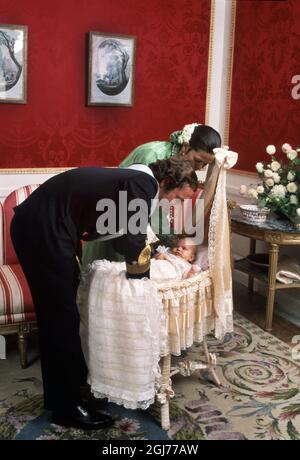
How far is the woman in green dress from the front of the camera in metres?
2.87

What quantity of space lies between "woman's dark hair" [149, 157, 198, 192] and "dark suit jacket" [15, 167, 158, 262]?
0.43ft

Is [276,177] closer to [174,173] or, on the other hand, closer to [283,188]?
[283,188]

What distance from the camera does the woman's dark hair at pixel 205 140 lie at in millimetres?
2854

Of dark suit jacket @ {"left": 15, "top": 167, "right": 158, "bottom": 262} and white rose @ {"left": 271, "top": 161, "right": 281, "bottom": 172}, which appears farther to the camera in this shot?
white rose @ {"left": 271, "top": 161, "right": 281, "bottom": 172}

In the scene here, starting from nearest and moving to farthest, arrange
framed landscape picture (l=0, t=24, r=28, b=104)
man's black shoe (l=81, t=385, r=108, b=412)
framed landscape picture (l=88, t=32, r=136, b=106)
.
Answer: man's black shoe (l=81, t=385, r=108, b=412)
framed landscape picture (l=0, t=24, r=28, b=104)
framed landscape picture (l=88, t=32, r=136, b=106)

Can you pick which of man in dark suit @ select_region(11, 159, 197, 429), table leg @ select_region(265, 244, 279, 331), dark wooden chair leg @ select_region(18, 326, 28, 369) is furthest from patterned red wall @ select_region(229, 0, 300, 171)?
dark wooden chair leg @ select_region(18, 326, 28, 369)

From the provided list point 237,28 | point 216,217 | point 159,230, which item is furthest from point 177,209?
point 237,28

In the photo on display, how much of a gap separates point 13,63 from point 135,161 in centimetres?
155

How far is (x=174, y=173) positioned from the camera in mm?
2414

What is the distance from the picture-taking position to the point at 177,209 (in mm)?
3072

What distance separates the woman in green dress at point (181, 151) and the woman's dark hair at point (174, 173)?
422 mm

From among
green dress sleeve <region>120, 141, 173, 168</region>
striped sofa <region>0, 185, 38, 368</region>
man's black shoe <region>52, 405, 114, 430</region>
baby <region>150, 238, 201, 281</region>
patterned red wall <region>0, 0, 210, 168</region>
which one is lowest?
man's black shoe <region>52, 405, 114, 430</region>

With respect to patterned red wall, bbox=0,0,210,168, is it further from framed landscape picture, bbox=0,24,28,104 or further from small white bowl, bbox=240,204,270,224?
small white bowl, bbox=240,204,270,224
